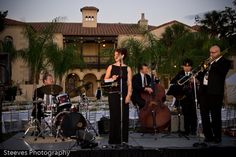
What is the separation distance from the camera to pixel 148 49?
2489cm

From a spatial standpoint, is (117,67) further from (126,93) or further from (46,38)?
(46,38)

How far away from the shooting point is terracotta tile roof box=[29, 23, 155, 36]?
43.6m

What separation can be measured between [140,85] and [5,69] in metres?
3.49

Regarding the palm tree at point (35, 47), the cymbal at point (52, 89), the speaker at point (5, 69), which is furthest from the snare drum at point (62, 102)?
the palm tree at point (35, 47)

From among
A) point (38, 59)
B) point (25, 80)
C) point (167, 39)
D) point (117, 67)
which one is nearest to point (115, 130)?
point (117, 67)

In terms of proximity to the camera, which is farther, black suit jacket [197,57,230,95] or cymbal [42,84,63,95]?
cymbal [42,84,63,95]

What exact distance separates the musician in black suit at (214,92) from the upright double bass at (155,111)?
150 centimetres

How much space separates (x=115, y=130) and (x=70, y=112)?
56.0 inches

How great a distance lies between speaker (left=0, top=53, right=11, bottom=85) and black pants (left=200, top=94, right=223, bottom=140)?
386 centimetres

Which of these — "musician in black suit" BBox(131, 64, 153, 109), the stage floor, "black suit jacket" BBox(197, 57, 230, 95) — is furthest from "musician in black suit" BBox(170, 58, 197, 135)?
"black suit jacket" BBox(197, 57, 230, 95)

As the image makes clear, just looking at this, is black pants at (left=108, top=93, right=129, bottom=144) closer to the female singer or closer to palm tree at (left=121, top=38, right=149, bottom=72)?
the female singer

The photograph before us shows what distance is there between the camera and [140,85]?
29.3 ft

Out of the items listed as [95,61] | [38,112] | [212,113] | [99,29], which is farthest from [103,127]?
[99,29]

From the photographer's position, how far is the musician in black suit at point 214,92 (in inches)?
279
